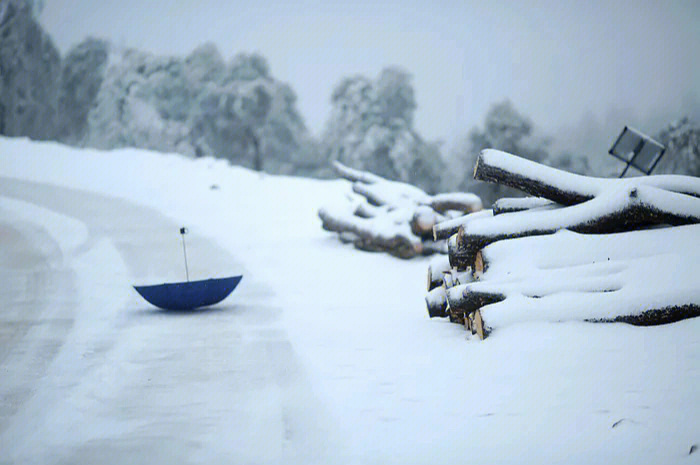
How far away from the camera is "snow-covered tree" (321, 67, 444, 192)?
3584cm

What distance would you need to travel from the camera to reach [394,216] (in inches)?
484

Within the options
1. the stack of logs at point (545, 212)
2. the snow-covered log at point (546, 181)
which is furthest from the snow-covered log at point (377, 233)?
the snow-covered log at point (546, 181)

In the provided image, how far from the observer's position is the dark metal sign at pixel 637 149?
950 centimetres

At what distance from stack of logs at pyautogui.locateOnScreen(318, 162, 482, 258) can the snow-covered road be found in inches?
105

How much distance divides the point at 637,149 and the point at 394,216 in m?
4.18

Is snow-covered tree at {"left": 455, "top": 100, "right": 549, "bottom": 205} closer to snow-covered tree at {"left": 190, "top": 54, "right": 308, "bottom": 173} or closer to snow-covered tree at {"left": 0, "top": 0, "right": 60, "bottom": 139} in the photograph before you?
snow-covered tree at {"left": 190, "top": 54, "right": 308, "bottom": 173}

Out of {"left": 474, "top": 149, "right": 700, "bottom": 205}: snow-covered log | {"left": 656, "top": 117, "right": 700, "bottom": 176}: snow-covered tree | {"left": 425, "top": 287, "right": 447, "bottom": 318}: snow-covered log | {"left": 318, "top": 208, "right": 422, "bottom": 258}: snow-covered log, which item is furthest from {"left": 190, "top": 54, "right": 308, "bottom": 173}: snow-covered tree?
{"left": 474, "top": 149, "right": 700, "bottom": 205}: snow-covered log

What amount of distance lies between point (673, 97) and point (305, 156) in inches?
738

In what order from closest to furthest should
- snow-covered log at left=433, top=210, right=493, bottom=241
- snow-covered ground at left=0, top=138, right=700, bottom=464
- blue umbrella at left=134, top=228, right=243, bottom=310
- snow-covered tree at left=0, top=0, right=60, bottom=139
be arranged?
snow-covered ground at left=0, top=138, right=700, bottom=464 → snow-covered log at left=433, top=210, right=493, bottom=241 → blue umbrella at left=134, top=228, right=243, bottom=310 → snow-covered tree at left=0, top=0, right=60, bottom=139

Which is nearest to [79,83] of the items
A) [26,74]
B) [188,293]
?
[26,74]

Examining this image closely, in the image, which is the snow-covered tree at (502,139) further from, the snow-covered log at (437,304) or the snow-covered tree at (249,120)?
the snow-covered log at (437,304)

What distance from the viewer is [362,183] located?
14.6m

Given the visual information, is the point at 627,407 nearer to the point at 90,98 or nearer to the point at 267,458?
the point at 267,458

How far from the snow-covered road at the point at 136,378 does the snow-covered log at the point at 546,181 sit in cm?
231
